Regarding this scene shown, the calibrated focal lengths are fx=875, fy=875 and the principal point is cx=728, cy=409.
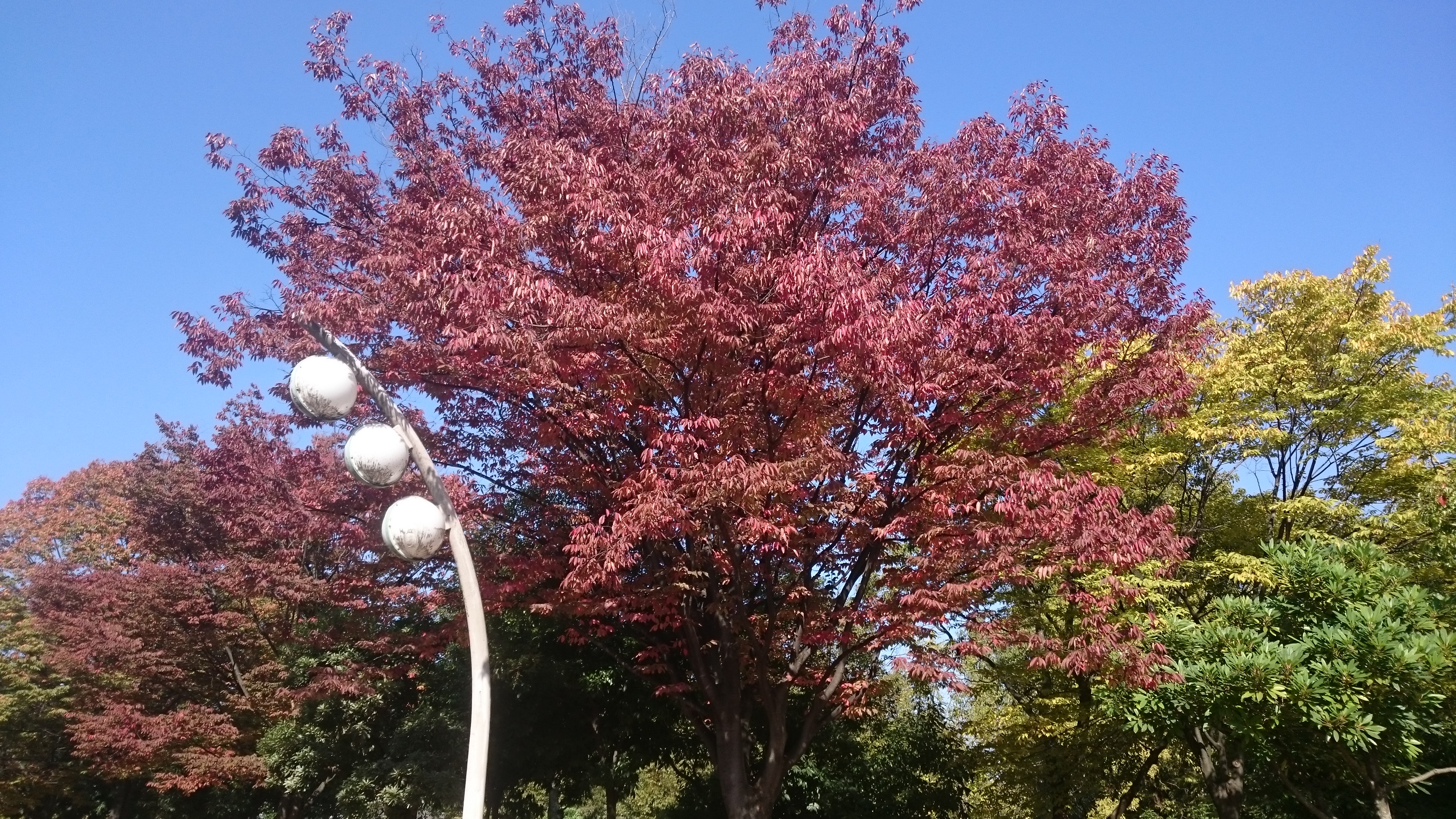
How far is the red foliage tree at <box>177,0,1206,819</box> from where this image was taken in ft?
26.0

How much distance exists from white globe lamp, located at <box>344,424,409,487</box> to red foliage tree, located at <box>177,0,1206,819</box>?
3360mm

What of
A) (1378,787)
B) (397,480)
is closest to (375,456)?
→ (397,480)

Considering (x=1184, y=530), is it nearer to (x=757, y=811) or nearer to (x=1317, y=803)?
(x=1317, y=803)

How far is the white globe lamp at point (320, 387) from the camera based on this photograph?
13.7 feet

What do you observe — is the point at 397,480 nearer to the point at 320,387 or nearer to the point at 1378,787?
the point at 320,387

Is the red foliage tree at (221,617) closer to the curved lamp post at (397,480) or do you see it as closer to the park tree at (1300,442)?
the curved lamp post at (397,480)

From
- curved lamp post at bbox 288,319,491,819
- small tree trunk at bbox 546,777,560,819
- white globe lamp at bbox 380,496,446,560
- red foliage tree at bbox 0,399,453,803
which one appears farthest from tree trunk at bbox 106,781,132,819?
white globe lamp at bbox 380,496,446,560

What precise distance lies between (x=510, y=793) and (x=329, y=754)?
12.5 feet

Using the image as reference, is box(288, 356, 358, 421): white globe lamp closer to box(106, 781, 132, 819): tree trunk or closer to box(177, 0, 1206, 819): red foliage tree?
box(177, 0, 1206, 819): red foliage tree

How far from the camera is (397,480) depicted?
438 cm

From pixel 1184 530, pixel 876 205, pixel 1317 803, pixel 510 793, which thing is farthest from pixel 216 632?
pixel 1317 803

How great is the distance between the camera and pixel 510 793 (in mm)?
18719

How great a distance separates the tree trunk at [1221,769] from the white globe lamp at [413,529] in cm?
1360

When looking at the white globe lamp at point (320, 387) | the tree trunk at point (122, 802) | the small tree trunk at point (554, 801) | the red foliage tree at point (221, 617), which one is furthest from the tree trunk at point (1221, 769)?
the tree trunk at point (122, 802)
